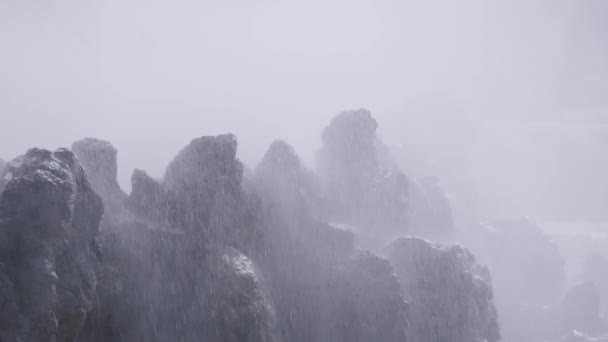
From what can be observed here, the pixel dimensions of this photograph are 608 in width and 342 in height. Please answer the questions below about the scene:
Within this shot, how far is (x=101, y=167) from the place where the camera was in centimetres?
2609

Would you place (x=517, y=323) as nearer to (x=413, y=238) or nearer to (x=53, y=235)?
(x=413, y=238)

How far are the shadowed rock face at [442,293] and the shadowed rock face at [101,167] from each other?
68.6ft

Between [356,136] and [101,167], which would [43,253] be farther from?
[356,136]

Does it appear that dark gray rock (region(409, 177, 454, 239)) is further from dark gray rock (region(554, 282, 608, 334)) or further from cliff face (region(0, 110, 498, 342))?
dark gray rock (region(554, 282, 608, 334))

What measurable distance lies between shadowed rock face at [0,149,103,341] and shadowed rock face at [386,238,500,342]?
20058mm

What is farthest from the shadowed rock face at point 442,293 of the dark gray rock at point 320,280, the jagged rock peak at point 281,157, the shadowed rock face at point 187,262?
the shadowed rock face at point 187,262

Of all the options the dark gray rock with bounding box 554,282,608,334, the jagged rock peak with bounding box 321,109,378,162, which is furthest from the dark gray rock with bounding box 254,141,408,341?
the dark gray rock with bounding box 554,282,608,334

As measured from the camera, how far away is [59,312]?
15.8 metres

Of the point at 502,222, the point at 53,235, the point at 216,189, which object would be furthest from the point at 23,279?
the point at 502,222

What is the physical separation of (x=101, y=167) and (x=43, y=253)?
11.6m

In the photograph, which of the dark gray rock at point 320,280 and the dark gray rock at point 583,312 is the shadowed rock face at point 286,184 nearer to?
the dark gray rock at point 320,280

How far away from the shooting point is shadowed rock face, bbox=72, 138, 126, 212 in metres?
25.7

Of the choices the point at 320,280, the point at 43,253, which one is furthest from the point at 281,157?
the point at 43,253

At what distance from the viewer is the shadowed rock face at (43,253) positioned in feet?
48.1
